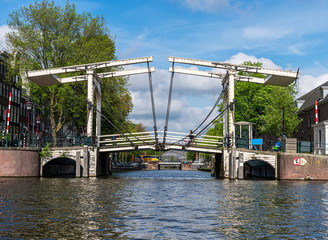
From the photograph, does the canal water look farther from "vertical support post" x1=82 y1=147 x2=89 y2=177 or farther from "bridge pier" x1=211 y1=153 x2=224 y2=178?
"bridge pier" x1=211 y1=153 x2=224 y2=178

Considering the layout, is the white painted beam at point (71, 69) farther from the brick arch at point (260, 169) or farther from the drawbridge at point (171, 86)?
the brick arch at point (260, 169)

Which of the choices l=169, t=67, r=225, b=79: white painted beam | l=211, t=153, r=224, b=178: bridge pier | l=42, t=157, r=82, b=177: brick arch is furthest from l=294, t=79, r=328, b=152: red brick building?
l=42, t=157, r=82, b=177: brick arch

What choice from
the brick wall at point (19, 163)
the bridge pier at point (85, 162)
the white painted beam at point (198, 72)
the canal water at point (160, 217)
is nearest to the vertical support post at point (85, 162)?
the bridge pier at point (85, 162)

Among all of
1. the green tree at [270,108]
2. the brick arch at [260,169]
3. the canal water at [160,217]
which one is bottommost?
the canal water at [160,217]

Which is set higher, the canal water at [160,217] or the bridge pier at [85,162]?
the bridge pier at [85,162]

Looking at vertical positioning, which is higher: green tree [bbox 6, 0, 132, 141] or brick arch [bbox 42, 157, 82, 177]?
green tree [bbox 6, 0, 132, 141]

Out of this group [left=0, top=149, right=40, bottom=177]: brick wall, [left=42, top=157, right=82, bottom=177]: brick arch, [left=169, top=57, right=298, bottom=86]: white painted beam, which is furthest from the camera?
[left=42, top=157, right=82, bottom=177]: brick arch

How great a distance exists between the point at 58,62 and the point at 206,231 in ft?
101

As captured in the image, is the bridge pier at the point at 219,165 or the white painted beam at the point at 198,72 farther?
the bridge pier at the point at 219,165

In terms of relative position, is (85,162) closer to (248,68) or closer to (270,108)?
(248,68)

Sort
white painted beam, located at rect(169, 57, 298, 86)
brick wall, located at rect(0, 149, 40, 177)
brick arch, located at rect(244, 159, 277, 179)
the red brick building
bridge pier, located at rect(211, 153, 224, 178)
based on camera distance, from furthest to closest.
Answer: the red brick building, brick arch, located at rect(244, 159, 277, 179), bridge pier, located at rect(211, 153, 224, 178), white painted beam, located at rect(169, 57, 298, 86), brick wall, located at rect(0, 149, 40, 177)

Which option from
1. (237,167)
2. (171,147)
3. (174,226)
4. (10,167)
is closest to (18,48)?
(10,167)

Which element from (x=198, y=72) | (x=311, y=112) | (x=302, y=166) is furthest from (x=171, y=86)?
(x=311, y=112)

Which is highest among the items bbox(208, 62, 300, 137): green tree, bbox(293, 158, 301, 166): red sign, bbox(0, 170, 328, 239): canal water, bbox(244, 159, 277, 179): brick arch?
bbox(208, 62, 300, 137): green tree
